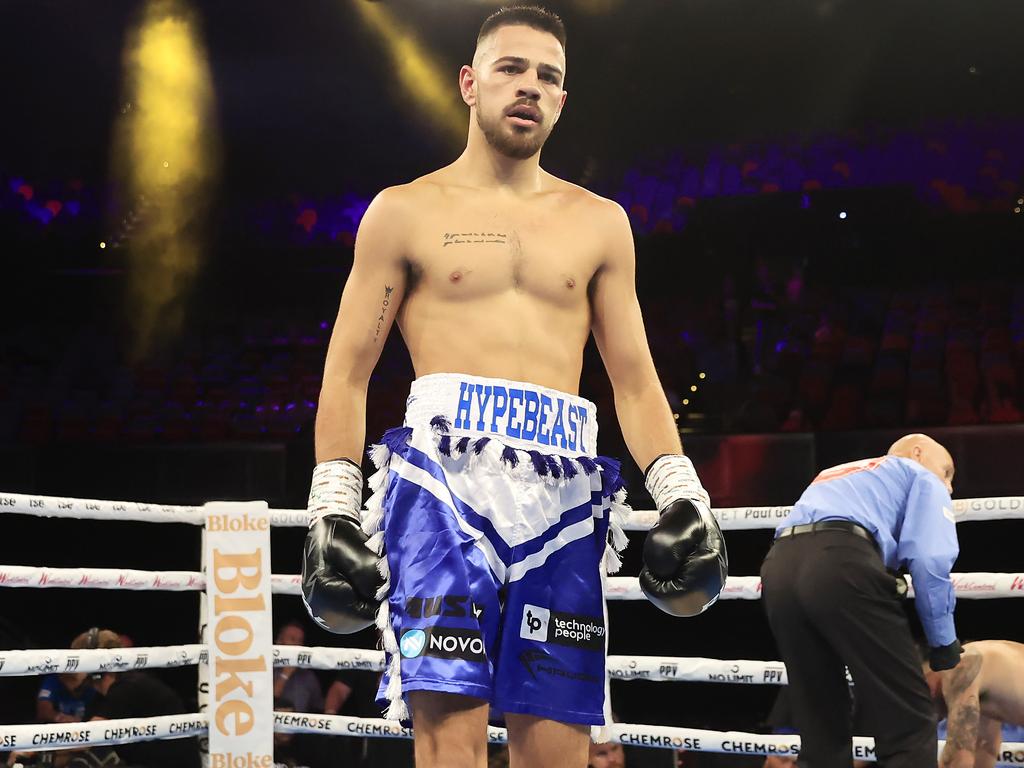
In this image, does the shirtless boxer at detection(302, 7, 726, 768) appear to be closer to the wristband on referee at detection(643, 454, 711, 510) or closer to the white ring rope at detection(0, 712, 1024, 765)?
the wristband on referee at detection(643, 454, 711, 510)

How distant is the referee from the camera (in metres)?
2.54

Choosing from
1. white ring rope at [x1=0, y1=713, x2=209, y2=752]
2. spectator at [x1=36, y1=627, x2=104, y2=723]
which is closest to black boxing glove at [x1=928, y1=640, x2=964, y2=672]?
white ring rope at [x1=0, y1=713, x2=209, y2=752]

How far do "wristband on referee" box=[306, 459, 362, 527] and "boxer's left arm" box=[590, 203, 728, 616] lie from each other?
1.45ft

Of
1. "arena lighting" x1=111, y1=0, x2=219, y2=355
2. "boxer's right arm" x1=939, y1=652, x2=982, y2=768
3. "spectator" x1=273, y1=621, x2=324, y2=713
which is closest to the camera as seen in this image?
"boxer's right arm" x1=939, y1=652, x2=982, y2=768

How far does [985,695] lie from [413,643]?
213cm

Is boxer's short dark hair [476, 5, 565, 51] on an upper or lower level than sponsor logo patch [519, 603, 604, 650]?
upper

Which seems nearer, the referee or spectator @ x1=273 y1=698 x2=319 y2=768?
the referee

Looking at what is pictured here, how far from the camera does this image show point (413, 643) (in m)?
1.64

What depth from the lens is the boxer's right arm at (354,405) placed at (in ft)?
5.41

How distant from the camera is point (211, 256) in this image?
8.27 metres

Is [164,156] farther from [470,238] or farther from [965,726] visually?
[470,238]

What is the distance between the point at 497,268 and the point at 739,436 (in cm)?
419

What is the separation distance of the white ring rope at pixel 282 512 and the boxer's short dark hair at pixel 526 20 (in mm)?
1255

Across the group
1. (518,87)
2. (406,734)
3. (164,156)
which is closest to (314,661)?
(406,734)
